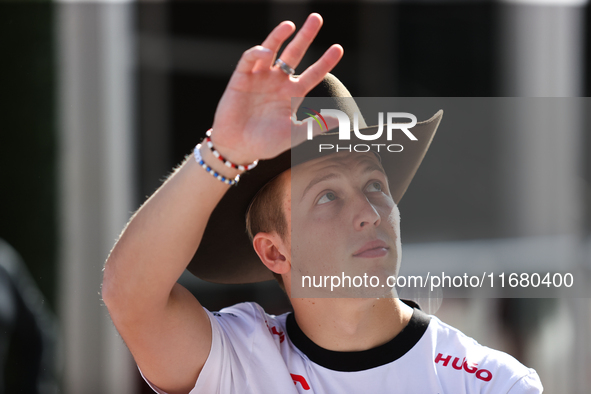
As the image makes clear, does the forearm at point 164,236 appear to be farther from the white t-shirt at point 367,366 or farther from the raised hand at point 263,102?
the white t-shirt at point 367,366

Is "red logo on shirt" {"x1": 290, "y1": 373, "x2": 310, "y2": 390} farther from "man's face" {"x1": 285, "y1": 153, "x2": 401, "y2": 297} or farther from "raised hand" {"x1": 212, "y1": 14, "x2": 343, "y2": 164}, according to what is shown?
"raised hand" {"x1": 212, "y1": 14, "x2": 343, "y2": 164}

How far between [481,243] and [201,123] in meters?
2.48

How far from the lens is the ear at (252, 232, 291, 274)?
55.4 inches

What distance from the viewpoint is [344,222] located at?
1251 millimetres

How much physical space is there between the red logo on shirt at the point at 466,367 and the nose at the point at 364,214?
15.4 inches

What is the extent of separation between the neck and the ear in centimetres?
11

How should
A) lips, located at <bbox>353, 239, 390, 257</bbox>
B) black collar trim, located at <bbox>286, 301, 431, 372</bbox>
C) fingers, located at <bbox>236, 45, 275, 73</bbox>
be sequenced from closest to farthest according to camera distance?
fingers, located at <bbox>236, 45, 275, 73</bbox>, lips, located at <bbox>353, 239, 390, 257</bbox>, black collar trim, located at <bbox>286, 301, 431, 372</bbox>

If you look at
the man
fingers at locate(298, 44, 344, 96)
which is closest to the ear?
the man

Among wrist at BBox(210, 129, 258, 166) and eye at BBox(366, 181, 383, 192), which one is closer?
wrist at BBox(210, 129, 258, 166)

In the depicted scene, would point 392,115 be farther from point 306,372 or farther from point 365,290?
point 306,372

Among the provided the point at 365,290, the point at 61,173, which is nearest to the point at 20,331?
the point at 61,173

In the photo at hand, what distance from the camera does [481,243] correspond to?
153 centimetres

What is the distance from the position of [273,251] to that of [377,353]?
376 mm

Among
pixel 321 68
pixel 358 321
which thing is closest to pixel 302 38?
pixel 321 68
